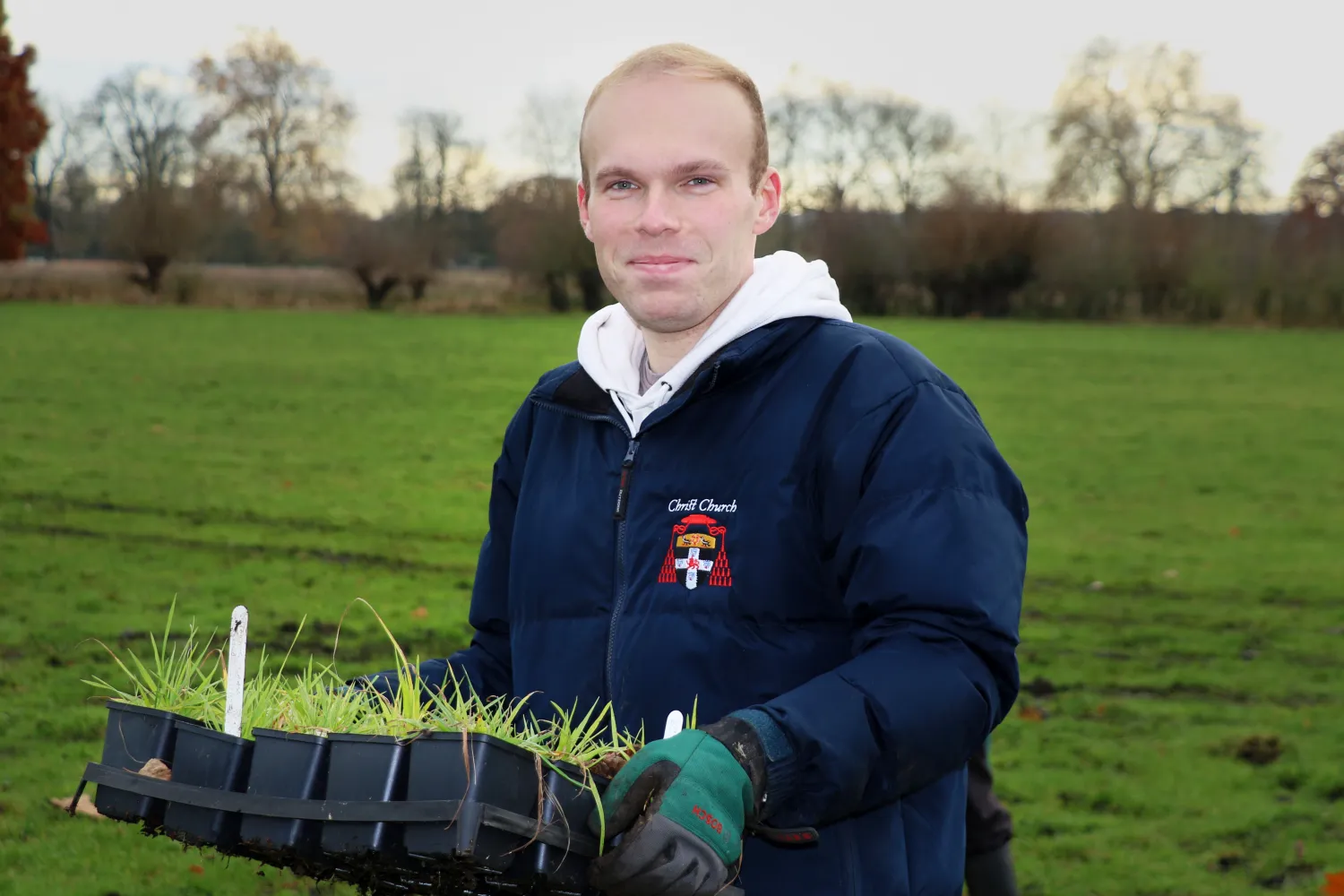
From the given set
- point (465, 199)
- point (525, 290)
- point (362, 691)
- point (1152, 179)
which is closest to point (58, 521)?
point (362, 691)

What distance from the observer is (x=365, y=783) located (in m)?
1.92

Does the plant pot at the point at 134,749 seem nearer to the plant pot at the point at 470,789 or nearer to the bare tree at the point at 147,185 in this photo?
the plant pot at the point at 470,789

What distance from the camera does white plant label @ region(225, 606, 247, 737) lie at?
202cm

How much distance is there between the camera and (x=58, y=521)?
12383 millimetres

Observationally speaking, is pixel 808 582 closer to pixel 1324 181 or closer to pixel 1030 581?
pixel 1030 581

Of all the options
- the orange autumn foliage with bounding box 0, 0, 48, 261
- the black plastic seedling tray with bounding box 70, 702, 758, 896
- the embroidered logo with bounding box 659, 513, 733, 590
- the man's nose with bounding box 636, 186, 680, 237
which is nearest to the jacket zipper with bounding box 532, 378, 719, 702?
the embroidered logo with bounding box 659, 513, 733, 590

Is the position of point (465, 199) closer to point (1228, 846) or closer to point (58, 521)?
point (58, 521)

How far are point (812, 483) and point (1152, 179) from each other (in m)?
83.1

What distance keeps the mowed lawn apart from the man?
3.36m

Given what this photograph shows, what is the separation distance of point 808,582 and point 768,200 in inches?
28.8

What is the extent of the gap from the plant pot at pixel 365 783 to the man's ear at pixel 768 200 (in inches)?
44.7

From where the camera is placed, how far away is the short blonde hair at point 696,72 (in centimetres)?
237

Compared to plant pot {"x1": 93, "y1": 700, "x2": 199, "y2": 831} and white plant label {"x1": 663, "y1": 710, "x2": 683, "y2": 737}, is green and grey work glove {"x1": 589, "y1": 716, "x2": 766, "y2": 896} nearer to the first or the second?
white plant label {"x1": 663, "y1": 710, "x2": 683, "y2": 737}

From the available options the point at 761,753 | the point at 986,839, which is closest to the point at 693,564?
the point at 761,753
